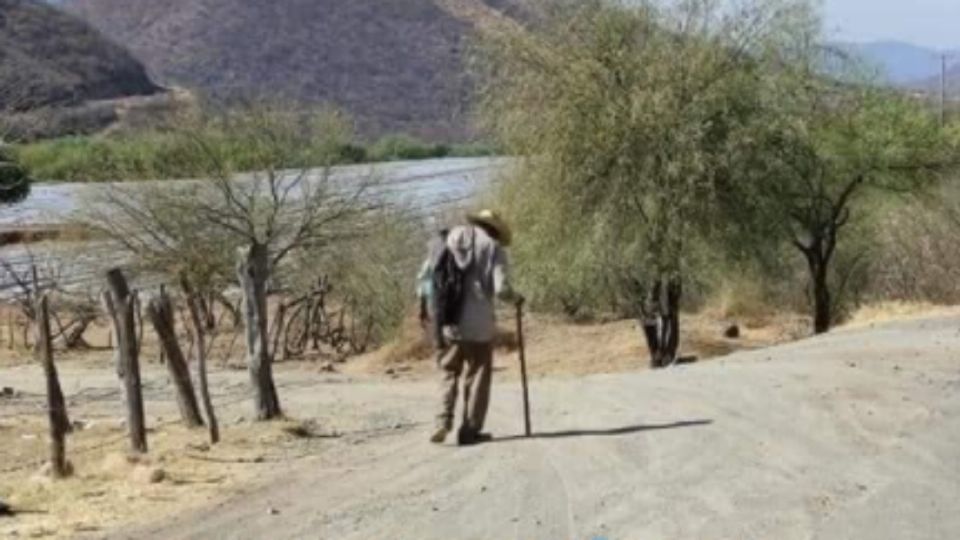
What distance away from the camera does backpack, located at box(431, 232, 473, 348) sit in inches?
503

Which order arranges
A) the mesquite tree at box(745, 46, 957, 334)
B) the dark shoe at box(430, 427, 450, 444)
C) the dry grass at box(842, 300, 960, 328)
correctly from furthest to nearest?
the mesquite tree at box(745, 46, 957, 334) → the dry grass at box(842, 300, 960, 328) → the dark shoe at box(430, 427, 450, 444)

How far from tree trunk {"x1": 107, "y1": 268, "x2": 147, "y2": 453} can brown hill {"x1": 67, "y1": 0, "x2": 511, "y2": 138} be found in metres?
72.4

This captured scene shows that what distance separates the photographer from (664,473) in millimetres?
10922

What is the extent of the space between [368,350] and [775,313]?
426 inches

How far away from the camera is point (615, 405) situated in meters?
15.3

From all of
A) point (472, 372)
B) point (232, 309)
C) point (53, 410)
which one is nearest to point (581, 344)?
point (232, 309)

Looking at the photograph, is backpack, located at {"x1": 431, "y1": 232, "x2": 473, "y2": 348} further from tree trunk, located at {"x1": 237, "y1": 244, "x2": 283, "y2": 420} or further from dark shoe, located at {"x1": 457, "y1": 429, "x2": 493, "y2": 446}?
tree trunk, located at {"x1": 237, "y1": 244, "x2": 283, "y2": 420}

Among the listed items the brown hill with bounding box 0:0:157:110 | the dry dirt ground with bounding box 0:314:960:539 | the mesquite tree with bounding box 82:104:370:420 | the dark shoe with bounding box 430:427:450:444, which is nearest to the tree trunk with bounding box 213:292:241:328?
the mesquite tree with bounding box 82:104:370:420

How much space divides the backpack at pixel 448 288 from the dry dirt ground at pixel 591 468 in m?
1.08

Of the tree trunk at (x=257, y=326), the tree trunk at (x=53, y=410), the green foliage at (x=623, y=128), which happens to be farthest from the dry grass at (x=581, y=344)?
the tree trunk at (x=53, y=410)

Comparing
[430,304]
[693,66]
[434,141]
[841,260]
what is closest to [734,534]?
[430,304]

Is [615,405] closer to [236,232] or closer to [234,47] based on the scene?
[236,232]

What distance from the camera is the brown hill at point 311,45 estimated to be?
9550 cm

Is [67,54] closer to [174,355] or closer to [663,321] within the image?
[663,321]
